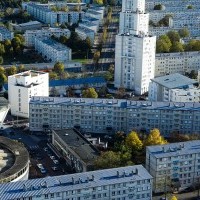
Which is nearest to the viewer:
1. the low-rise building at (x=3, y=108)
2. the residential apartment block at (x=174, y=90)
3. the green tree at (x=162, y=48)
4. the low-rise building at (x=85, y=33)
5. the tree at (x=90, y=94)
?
the low-rise building at (x=3, y=108)

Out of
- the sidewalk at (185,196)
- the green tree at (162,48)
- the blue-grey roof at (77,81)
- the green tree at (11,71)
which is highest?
the green tree at (162,48)

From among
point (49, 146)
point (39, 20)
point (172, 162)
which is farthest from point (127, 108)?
point (39, 20)

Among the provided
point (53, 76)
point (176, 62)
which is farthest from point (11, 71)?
point (176, 62)

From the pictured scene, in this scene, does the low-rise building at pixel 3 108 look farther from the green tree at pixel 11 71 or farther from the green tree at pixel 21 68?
the green tree at pixel 21 68

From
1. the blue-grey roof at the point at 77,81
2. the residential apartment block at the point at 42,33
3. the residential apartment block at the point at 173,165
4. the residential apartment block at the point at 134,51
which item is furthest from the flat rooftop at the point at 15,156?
the residential apartment block at the point at 42,33

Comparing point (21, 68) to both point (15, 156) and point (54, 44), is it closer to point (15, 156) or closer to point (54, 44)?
point (54, 44)

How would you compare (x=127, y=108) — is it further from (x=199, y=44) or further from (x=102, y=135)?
(x=199, y=44)
